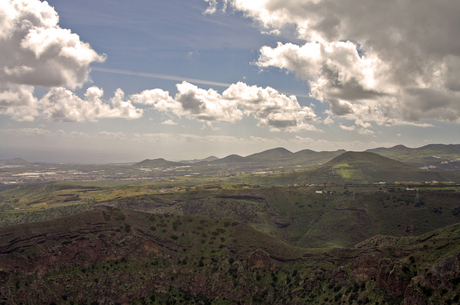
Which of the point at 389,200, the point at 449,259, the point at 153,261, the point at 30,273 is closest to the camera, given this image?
the point at 449,259

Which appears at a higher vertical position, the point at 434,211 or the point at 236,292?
the point at 434,211

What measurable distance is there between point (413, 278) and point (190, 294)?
6785 centimetres

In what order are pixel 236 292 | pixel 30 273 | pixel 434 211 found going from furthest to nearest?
pixel 434 211 < pixel 236 292 < pixel 30 273

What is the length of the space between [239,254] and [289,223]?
269ft

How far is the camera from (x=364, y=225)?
525 ft

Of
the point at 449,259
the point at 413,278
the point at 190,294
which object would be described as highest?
the point at 449,259

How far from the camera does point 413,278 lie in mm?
67250

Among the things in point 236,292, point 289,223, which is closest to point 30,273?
point 236,292

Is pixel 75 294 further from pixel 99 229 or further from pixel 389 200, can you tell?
pixel 389 200

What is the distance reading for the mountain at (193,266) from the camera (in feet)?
253

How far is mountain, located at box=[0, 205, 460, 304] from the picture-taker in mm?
77125

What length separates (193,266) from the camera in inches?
4316

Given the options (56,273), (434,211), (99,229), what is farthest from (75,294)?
(434,211)

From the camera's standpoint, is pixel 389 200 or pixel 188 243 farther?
pixel 389 200
